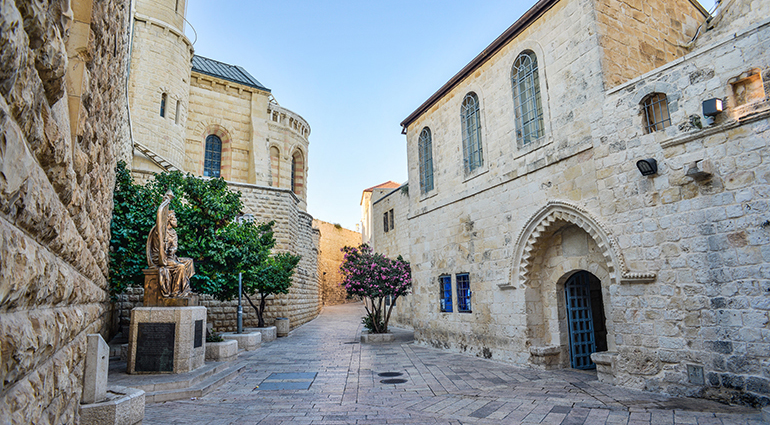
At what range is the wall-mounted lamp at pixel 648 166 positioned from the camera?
6863mm

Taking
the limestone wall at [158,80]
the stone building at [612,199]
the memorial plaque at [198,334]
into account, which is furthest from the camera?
the limestone wall at [158,80]

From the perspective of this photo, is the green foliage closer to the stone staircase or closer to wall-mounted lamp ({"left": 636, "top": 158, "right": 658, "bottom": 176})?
the stone staircase

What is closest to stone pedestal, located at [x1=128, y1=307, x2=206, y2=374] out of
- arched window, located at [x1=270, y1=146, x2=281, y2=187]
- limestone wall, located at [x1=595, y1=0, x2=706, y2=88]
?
limestone wall, located at [x1=595, y1=0, x2=706, y2=88]

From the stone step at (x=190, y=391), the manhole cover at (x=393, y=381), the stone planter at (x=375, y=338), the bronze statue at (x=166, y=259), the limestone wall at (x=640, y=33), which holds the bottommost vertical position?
the manhole cover at (x=393, y=381)

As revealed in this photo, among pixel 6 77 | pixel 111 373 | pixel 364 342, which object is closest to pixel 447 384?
pixel 111 373

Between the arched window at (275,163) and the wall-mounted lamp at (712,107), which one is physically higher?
the arched window at (275,163)

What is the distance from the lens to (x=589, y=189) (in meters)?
8.06

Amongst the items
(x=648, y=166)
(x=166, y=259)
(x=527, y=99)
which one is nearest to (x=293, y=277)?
(x=166, y=259)

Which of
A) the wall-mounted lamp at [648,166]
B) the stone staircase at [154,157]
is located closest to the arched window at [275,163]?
the stone staircase at [154,157]

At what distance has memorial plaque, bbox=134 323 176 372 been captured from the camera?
23.3 ft

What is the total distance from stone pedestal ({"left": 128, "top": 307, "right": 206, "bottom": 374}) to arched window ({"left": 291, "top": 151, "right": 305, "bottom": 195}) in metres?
19.4

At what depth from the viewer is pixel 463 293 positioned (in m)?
11.7

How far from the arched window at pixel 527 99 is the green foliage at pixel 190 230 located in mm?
7217

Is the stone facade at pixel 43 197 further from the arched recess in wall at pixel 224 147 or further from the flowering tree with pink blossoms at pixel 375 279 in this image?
the arched recess in wall at pixel 224 147
